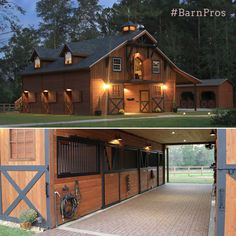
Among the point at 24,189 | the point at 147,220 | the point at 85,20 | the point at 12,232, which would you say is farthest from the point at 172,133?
the point at 85,20

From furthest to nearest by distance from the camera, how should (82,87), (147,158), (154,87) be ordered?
(147,158) → (154,87) → (82,87)

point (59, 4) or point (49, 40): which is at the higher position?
point (59, 4)

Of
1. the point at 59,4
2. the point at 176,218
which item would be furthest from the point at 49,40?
the point at 176,218

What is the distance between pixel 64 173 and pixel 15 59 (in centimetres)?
449

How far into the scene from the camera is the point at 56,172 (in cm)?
908

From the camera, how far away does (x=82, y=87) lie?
13.8 metres

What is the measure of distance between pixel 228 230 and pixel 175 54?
9.96 ft

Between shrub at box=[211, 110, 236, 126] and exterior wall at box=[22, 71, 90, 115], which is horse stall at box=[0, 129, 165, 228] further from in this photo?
shrub at box=[211, 110, 236, 126]

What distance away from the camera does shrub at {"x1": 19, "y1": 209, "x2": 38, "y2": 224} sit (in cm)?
878

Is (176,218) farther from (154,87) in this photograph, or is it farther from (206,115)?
(154,87)

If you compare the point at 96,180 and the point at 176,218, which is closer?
the point at 176,218

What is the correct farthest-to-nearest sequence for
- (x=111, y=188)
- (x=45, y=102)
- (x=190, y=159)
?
(x=190, y=159) → (x=111, y=188) → (x=45, y=102)

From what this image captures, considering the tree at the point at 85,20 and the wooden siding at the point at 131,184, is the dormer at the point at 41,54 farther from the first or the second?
the wooden siding at the point at 131,184

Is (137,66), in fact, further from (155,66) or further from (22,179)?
(22,179)
